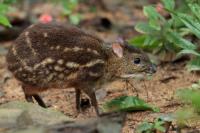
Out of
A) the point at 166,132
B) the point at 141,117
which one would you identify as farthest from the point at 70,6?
the point at 166,132

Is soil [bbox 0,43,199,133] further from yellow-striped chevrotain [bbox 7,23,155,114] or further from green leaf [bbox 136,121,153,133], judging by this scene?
green leaf [bbox 136,121,153,133]

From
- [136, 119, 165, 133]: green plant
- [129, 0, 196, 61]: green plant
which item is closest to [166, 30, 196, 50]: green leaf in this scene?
[129, 0, 196, 61]: green plant

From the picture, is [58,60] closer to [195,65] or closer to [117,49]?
[117,49]

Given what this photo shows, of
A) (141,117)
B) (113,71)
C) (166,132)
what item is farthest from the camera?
(113,71)

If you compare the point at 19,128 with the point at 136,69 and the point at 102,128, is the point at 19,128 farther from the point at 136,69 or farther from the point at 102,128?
the point at 136,69

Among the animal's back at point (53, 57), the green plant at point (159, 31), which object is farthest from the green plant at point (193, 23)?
the animal's back at point (53, 57)

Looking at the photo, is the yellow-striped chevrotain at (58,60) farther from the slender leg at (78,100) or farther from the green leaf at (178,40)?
the green leaf at (178,40)
